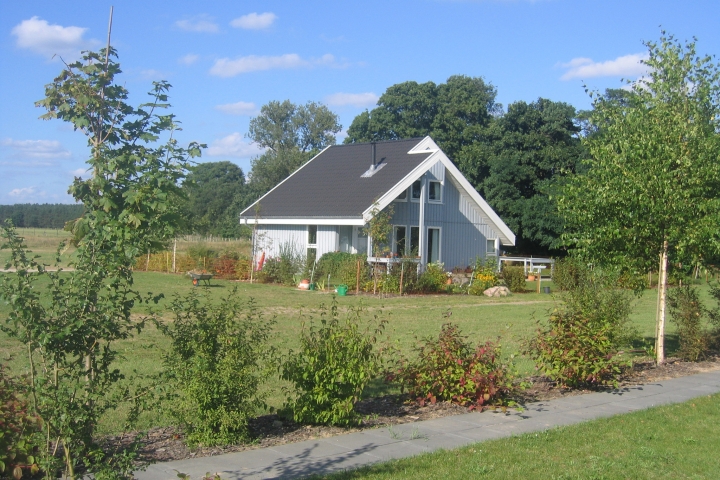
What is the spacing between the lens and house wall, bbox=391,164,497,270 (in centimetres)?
3134

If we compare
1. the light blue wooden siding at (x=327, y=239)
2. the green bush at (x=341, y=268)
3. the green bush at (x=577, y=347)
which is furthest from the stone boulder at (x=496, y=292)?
the green bush at (x=577, y=347)

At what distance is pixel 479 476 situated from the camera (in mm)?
6016

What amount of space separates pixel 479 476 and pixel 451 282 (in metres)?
23.1

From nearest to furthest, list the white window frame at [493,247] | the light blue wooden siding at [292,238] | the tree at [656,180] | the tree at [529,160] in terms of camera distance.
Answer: the tree at [656,180], the light blue wooden siding at [292,238], the white window frame at [493,247], the tree at [529,160]

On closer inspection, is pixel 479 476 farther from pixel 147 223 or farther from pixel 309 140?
pixel 309 140

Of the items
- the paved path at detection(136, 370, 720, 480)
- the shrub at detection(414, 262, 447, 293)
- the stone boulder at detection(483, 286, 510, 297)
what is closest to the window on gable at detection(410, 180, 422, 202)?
the shrub at detection(414, 262, 447, 293)

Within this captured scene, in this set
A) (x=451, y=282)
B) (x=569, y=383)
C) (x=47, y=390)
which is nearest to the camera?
(x=47, y=390)

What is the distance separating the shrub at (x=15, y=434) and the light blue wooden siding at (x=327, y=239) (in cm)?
2526

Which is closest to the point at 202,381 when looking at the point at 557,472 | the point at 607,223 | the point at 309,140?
the point at 557,472

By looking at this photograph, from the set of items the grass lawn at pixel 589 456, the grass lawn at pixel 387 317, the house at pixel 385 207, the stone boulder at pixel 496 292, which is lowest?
the grass lawn at pixel 589 456

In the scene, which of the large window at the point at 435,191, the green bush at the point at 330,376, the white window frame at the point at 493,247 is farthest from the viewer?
the white window frame at the point at 493,247

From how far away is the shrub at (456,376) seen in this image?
8.50 metres

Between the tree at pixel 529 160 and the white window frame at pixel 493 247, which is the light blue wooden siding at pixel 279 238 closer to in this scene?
the white window frame at pixel 493 247

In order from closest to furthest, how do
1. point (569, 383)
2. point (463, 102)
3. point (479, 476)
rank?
point (479, 476)
point (569, 383)
point (463, 102)
